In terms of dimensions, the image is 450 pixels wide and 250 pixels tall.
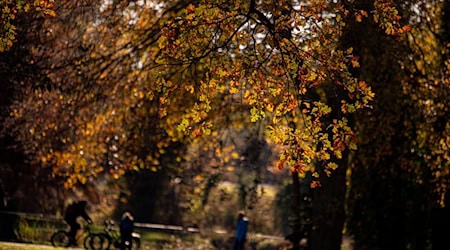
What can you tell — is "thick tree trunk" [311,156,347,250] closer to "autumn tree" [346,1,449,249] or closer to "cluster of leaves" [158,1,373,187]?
"autumn tree" [346,1,449,249]

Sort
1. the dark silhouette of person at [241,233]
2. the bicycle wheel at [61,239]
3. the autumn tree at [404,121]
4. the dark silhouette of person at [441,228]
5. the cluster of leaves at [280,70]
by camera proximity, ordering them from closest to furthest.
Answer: the cluster of leaves at [280,70]
the autumn tree at [404,121]
the dark silhouette of person at [441,228]
the bicycle wheel at [61,239]
the dark silhouette of person at [241,233]

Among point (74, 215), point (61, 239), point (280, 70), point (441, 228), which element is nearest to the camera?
point (280, 70)

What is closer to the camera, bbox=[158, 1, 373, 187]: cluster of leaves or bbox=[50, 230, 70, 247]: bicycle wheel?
bbox=[158, 1, 373, 187]: cluster of leaves

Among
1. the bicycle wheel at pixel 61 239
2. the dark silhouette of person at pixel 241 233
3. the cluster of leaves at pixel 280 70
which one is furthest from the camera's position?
the dark silhouette of person at pixel 241 233

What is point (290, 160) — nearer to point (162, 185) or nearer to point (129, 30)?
point (129, 30)

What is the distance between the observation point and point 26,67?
17859 millimetres

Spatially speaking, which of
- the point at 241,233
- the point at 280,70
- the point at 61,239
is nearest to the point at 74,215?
the point at 61,239

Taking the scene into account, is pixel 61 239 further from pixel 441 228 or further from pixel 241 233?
pixel 441 228

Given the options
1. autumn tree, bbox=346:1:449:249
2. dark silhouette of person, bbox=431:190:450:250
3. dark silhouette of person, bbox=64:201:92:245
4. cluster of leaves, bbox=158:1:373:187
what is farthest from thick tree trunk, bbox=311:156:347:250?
dark silhouette of person, bbox=64:201:92:245

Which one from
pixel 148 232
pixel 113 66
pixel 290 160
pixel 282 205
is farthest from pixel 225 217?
pixel 290 160

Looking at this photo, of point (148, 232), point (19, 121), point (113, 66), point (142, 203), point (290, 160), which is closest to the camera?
point (290, 160)

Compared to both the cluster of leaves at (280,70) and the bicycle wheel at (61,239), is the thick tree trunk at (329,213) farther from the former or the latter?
the bicycle wheel at (61,239)

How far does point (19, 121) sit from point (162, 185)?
2827 centimetres

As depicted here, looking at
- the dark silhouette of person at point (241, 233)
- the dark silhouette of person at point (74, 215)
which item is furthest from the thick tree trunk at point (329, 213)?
the dark silhouette of person at point (74, 215)
